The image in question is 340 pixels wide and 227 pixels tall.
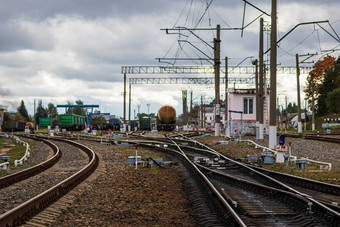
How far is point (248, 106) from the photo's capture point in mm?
44625

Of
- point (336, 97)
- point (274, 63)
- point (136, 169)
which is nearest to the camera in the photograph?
point (136, 169)

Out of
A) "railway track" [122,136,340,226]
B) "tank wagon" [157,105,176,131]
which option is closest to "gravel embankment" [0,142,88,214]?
"railway track" [122,136,340,226]

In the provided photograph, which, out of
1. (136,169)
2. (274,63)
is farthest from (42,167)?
(274,63)

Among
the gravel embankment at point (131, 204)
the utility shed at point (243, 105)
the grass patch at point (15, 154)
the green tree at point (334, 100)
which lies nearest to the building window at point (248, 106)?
the utility shed at point (243, 105)

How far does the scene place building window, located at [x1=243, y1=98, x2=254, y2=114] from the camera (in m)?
44.4

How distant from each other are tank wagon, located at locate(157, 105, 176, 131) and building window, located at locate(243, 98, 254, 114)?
62.0 feet

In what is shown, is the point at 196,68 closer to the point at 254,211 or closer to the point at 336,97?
the point at 336,97

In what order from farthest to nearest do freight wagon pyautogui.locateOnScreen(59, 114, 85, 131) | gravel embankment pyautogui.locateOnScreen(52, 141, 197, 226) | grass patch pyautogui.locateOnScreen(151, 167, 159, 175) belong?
freight wagon pyautogui.locateOnScreen(59, 114, 85, 131)
grass patch pyautogui.locateOnScreen(151, 167, 159, 175)
gravel embankment pyautogui.locateOnScreen(52, 141, 197, 226)

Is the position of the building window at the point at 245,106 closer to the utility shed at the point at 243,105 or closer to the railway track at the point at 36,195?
the utility shed at the point at 243,105

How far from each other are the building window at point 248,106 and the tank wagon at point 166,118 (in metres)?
18.9

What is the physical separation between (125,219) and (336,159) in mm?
14107

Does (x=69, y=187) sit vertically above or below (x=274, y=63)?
below

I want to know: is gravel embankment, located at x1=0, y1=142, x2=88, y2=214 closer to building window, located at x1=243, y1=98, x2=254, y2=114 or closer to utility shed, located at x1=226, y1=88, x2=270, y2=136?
utility shed, located at x1=226, y1=88, x2=270, y2=136

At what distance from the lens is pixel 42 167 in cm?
1642
